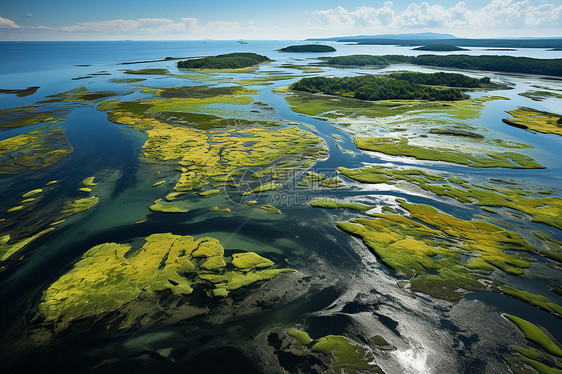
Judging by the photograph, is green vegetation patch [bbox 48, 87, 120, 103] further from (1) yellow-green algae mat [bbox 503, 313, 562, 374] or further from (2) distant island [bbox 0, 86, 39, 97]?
(1) yellow-green algae mat [bbox 503, 313, 562, 374]

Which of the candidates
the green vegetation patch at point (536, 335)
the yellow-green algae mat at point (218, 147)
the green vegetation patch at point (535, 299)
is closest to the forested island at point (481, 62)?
the yellow-green algae mat at point (218, 147)

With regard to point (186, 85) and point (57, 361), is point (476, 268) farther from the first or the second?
point (186, 85)

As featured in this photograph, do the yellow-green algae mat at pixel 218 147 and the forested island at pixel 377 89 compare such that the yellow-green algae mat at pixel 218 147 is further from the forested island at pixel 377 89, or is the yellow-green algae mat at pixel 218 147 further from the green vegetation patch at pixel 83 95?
the forested island at pixel 377 89

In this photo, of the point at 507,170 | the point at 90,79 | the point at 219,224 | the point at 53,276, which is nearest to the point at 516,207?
the point at 507,170

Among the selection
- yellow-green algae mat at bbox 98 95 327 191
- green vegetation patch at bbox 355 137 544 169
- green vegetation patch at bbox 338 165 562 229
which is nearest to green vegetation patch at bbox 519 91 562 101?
green vegetation patch at bbox 355 137 544 169

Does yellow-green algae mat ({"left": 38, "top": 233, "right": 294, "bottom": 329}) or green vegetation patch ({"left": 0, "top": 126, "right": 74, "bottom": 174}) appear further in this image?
green vegetation patch ({"left": 0, "top": 126, "right": 74, "bottom": 174})

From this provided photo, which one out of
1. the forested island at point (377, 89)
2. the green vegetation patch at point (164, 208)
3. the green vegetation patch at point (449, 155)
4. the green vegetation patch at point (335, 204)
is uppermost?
the forested island at point (377, 89)

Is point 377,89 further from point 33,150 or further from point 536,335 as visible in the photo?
point 33,150
